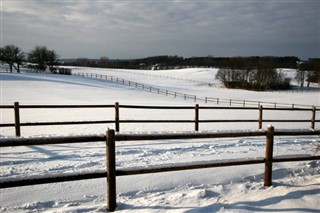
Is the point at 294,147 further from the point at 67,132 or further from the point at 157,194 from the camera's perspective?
the point at 67,132

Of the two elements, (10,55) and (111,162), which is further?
(10,55)

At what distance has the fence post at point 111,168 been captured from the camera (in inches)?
164

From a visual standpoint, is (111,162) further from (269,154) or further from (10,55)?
(10,55)

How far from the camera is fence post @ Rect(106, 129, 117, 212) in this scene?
4.16 metres

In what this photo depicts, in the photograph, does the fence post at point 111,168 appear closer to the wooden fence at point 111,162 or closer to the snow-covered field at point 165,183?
the wooden fence at point 111,162

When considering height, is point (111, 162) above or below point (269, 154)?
above

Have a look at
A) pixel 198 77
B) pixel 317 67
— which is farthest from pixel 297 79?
pixel 198 77

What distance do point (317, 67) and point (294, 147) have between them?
116850 mm

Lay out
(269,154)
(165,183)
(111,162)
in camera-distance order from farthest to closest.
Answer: (165,183) < (269,154) < (111,162)

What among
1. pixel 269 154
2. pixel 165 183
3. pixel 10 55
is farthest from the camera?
pixel 10 55

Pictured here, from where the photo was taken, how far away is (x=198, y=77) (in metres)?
105

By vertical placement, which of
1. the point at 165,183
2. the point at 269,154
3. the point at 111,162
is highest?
the point at 111,162

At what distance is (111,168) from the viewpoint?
4.21 m

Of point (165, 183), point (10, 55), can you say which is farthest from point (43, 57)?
point (165, 183)
